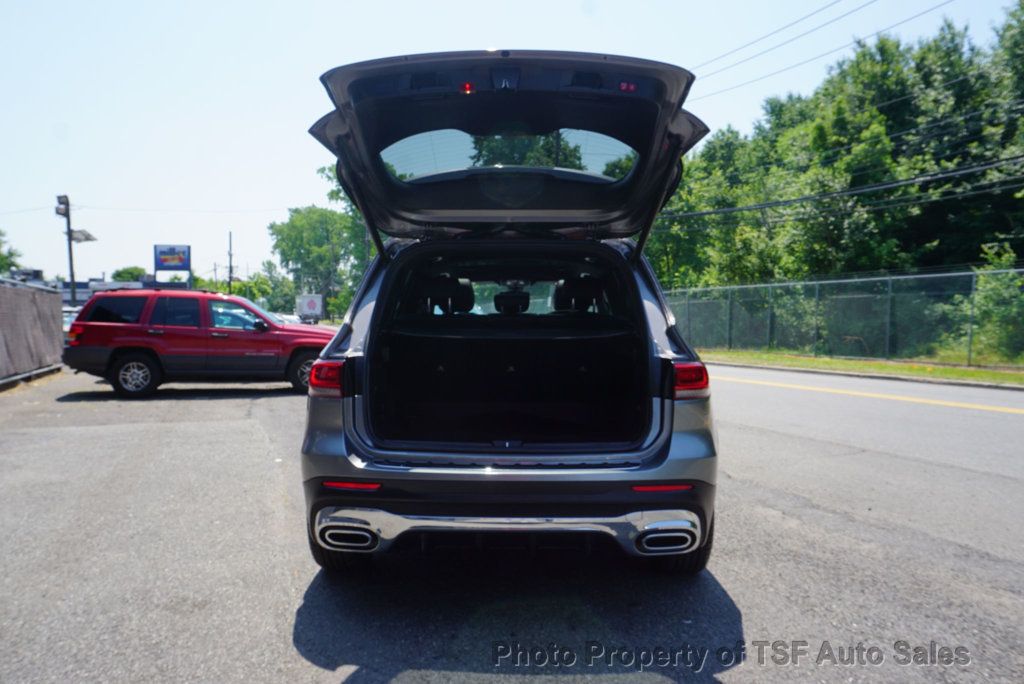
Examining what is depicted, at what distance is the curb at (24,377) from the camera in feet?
42.1

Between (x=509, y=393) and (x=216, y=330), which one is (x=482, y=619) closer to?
(x=509, y=393)

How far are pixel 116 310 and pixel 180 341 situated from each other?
126 centimetres

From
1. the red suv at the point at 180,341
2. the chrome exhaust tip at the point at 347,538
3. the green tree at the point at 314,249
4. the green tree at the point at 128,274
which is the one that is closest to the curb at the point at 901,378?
the red suv at the point at 180,341

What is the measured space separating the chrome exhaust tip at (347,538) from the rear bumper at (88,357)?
10.8 m

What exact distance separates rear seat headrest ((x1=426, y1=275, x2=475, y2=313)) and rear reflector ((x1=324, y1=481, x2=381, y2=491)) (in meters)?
1.86

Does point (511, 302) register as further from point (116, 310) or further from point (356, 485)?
point (116, 310)

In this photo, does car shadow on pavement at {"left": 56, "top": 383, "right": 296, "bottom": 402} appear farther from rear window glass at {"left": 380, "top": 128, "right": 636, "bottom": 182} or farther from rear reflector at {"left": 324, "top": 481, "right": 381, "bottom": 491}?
rear reflector at {"left": 324, "top": 481, "right": 381, "bottom": 491}

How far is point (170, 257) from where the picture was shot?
74.2m

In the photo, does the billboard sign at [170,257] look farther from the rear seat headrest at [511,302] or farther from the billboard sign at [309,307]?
the rear seat headrest at [511,302]

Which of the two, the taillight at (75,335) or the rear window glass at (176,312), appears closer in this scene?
the taillight at (75,335)

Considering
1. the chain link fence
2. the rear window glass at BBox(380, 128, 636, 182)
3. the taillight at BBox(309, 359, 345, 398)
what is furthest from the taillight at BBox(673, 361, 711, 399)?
the chain link fence

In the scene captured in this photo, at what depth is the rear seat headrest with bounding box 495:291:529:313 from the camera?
5363mm

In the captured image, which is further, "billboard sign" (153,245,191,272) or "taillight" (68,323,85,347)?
"billboard sign" (153,245,191,272)

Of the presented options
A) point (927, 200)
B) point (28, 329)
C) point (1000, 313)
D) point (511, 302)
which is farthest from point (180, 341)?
point (927, 200)
